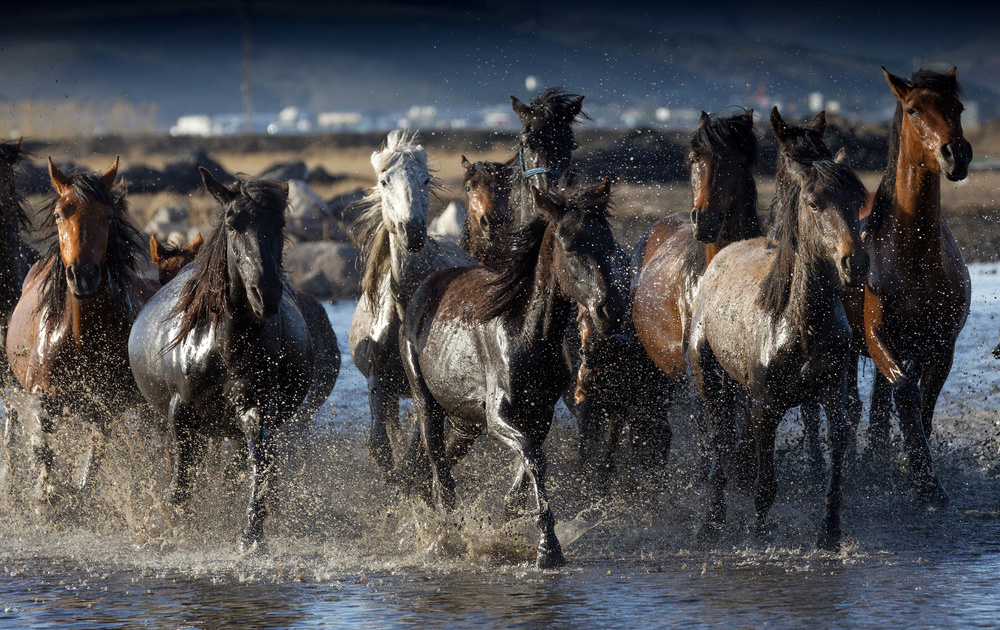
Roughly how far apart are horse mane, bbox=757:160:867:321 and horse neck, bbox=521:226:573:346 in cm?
96

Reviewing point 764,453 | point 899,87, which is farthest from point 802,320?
point 899,87

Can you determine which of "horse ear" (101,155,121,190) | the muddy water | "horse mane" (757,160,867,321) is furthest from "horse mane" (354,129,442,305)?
"horse mane" (757,160,867,321)

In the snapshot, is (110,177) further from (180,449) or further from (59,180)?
(180,449)

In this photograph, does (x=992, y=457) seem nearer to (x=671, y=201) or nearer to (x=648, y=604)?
(x=648, y=604)

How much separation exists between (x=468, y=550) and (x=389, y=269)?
7.08 feet

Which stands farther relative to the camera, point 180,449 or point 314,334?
point 314,334

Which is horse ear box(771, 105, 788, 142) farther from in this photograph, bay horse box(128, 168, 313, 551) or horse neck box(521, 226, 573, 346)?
bay horse box(128, 168, 313, 551)

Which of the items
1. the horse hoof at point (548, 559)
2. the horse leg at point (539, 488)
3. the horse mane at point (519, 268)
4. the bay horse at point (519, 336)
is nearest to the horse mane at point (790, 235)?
the bay horse at point (519, 336)

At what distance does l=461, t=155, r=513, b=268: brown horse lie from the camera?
7.75 m

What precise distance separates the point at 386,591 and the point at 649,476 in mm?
2212

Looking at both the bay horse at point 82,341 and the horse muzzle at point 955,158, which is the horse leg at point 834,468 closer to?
the horse muzzle at point 955,158

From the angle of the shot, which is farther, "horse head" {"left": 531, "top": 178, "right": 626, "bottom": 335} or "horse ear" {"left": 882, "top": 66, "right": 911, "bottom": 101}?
"horse ear" {"left": 882, "top": 66, "right": 911, "bottom": 101}

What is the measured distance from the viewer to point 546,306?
5.75 m

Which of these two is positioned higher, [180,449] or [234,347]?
[234,347]
